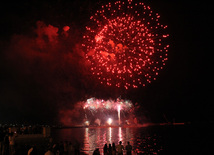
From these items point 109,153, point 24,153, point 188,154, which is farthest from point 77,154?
point 188,154

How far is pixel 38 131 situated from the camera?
30172 millimetres

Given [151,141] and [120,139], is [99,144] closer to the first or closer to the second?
[120,139]

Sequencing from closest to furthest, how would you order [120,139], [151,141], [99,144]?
[99,144]
[151,141]
[120,139]

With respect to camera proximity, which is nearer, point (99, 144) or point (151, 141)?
point (99, 144)

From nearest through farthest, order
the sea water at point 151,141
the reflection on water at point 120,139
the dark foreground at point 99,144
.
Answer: the dark foreground at point 99,144
the reflection on water at point 120,139
the sea water at point 151,141

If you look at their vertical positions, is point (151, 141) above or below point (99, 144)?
below

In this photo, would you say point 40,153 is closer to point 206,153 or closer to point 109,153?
point 109,153

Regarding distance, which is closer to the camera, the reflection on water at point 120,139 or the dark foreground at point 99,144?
the dark foreground at point 99,144

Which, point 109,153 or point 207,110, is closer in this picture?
point 109,153

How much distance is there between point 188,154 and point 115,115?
488 ft

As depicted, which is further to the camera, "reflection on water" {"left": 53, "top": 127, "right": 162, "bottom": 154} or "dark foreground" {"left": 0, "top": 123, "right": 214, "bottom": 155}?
"reflection on water" {"left": 53, "top": 127, "right": 162, "bottom": 154}

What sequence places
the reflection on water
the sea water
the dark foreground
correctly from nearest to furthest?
the dark foreground → the reflection on water → the sea water

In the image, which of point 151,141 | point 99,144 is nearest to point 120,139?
point 151,141

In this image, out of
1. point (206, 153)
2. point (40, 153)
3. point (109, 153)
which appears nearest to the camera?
point (109, 153)
